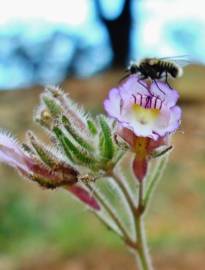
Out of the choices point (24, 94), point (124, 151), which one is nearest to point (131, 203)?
point (124, 151)

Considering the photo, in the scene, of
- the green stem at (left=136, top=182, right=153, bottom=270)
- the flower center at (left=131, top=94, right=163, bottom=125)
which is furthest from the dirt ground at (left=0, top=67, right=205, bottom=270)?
the flower center at (left=131, top=94, right=163, bottom=125)

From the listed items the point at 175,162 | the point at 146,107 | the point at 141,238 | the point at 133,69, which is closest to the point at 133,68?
the point at 133,69

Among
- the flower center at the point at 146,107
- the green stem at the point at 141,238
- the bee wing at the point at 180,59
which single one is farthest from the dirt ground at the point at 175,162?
the flower center at the point at 146,107

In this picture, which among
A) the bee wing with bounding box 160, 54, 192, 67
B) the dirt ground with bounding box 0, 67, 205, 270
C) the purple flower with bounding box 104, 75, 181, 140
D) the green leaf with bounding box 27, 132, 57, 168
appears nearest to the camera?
the purple flower with bounding box 104, 75, 181, 140

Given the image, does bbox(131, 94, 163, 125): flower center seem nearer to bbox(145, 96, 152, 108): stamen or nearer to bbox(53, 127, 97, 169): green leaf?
bbox(145, 96, 152, 108): stamen

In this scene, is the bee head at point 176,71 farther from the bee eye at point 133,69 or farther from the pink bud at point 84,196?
the pink bud at point 84,196

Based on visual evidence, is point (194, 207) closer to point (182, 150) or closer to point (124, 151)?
point (182, 150)
